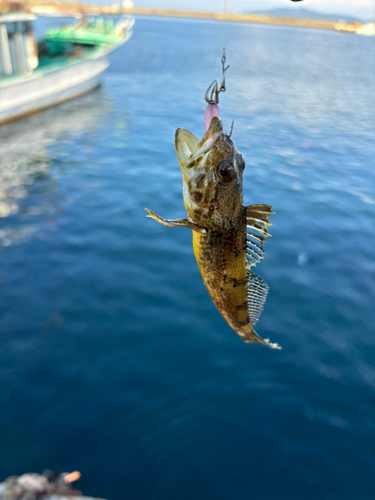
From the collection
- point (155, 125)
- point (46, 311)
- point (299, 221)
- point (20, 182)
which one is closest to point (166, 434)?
point (46, 311)

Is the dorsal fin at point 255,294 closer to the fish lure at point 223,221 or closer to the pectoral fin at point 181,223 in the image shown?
the fish lure at point 223,221

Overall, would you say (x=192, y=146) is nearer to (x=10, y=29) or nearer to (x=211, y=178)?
(x=211, y=178)

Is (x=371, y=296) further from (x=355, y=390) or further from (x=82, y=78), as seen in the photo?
(x=82, y=78)

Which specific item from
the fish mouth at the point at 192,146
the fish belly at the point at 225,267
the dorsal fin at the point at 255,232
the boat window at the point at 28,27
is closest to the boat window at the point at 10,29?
the boat window at the point at 28,27

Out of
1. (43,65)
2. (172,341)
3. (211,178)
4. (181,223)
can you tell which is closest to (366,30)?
(43,65)

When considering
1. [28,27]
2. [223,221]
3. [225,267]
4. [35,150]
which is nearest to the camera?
[223,221]

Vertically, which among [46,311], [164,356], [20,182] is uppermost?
[20,182]
